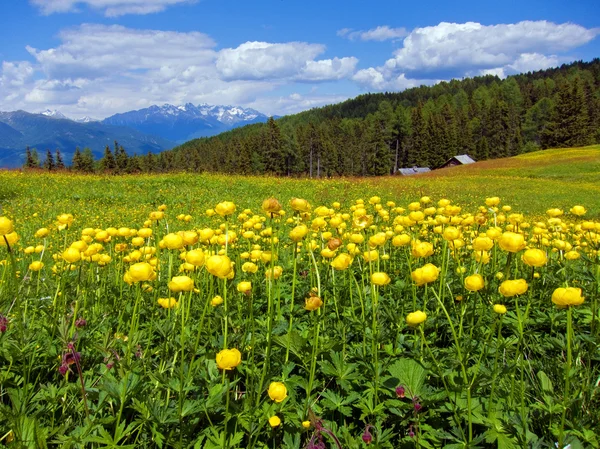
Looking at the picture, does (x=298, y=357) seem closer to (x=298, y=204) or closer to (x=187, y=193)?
(x=298, y=204)

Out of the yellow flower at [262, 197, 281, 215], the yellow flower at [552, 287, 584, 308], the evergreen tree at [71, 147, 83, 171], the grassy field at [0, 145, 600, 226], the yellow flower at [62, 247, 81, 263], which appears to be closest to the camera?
the yellow flower at [552, 287, 584, 308]

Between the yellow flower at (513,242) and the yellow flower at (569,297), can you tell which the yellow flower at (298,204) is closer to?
the yellow flower at (513,242)

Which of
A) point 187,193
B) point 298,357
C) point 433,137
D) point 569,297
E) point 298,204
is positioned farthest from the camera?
point 433,137

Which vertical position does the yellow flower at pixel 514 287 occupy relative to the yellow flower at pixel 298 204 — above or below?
below

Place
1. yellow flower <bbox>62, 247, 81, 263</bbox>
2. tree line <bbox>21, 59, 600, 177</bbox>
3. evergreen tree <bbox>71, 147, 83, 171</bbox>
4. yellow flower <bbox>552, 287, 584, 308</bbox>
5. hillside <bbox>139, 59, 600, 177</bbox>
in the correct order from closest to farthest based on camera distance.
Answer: yellow flower <bbox>552, 287, 584, 308</bbox> < yellow flower <bbox>62, 247, 81, 263</bbox> < evergreen tree <bbox>71, 147, 83, 171</bbox> < hillside <bbox>139, 59, 600, 177</bbox> < tree line <bbox>21, 59, 600, 177</bbox>

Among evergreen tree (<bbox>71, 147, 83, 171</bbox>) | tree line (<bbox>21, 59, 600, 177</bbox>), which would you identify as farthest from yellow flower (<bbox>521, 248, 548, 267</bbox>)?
evergreen tree (<bbox>71, 147, 83, 171</bbox>)

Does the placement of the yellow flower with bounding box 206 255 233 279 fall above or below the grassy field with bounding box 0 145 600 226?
above

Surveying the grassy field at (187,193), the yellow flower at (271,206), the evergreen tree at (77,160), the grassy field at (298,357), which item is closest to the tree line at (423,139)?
the evergreen tree at (77,160)

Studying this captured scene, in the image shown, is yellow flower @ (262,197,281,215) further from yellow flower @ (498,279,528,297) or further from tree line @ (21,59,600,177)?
tree line @ (21,59,600,177)

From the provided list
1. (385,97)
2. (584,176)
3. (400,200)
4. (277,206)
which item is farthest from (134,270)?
(385,97)

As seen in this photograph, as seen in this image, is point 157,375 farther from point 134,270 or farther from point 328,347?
point 328,347

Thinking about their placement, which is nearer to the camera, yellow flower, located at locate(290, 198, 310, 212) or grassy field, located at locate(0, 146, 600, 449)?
grassy field, located at locate(0, 146, 600, 449)

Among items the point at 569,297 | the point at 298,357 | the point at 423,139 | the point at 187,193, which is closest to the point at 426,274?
the point at 569,297

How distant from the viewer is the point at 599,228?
2367mm
